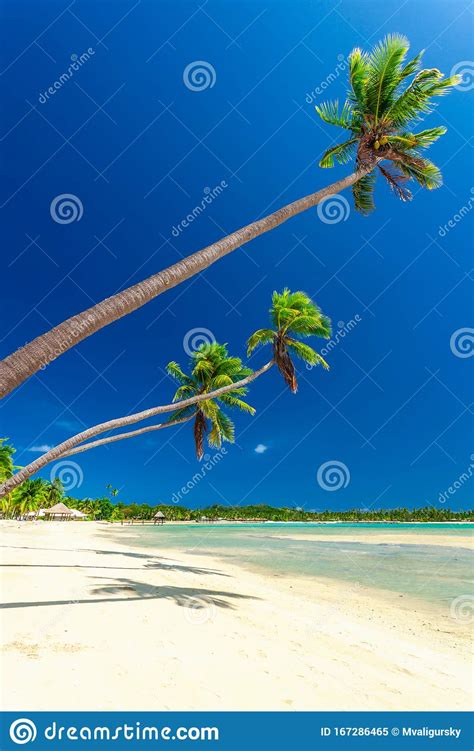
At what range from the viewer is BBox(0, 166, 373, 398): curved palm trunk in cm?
321

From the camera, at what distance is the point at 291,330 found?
1536 centimetres

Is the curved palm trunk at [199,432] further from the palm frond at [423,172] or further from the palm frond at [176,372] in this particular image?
the palm frond at [423,172]

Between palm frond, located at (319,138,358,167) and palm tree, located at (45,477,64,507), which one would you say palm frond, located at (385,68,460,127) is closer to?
palm frond, located at (319,138,358,167)

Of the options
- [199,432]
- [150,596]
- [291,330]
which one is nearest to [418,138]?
[291,330]

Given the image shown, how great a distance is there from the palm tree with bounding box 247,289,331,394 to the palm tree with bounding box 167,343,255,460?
3.03 metres

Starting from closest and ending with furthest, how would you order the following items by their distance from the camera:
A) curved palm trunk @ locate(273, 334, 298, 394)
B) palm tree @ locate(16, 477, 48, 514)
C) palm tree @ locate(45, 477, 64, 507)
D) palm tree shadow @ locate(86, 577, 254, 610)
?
palm tree shadow @ locate(86, 577, 254, 610)
curved palm trunk @ locate(273, 334, 298, 394)
palm tree @ locate(16, 477, 48, 514)
palm tree @ locate(45, 477, 64, 507)

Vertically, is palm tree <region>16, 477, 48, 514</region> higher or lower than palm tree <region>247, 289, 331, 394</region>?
lower

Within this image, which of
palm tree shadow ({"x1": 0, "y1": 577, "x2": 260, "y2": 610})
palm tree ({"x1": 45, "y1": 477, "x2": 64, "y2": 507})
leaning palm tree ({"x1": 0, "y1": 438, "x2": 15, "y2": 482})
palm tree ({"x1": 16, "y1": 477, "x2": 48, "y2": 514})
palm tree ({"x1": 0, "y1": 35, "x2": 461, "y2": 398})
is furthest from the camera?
palm tree ({"x1": 45, "y1": 477, "x2": 64, "y2": 507})

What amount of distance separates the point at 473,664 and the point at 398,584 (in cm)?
804

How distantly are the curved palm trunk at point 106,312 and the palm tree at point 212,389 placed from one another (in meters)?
12.4

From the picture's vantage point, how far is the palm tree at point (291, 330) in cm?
1488

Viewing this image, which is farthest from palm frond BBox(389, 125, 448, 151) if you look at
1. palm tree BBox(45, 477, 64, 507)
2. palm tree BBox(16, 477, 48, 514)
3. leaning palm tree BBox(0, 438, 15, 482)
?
palm tree BBox(45, 477, 64, 507)

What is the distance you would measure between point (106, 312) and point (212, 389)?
580 inches

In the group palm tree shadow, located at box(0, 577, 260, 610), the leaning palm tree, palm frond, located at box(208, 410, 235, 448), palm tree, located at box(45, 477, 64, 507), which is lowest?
palm tree, located at box(45, 477, 64, 507)
